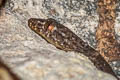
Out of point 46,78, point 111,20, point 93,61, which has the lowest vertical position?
point 93,61

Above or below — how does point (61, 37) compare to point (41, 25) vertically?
below

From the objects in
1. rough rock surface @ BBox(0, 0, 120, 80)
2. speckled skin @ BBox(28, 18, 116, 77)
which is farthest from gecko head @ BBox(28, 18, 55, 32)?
rough rock surface @ BBox(0, 0, 120, 80)

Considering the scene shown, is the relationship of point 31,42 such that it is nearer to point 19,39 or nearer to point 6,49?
point 19,39

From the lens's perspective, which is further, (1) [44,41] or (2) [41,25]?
(2) [41,25]

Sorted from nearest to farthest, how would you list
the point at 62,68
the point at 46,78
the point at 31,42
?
1. the point at 46,78
2. the point at 62,68
3. the point at 31,42

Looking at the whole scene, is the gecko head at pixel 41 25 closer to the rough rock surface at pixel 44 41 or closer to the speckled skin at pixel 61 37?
the speckled skin at pixel 61 37

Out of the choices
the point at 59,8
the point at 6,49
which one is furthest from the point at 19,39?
the point at 59,8
